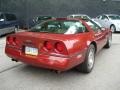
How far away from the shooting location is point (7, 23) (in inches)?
486

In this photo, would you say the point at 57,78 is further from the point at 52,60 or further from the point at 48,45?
the point at 48,45

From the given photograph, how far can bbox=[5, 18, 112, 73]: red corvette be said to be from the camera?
4453mm

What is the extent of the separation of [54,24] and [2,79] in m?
1.89

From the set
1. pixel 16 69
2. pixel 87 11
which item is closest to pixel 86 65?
pixel 16 69

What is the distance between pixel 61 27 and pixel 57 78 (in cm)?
128

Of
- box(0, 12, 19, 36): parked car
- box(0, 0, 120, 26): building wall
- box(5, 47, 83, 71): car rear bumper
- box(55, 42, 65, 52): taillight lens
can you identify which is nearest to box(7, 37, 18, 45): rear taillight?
box(5, 47, 83, 71): car rear bumper

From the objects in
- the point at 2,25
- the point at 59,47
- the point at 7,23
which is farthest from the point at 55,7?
the point at 59,47

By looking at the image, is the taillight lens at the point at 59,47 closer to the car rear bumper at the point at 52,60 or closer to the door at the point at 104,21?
the car rear bumper at the point at 52,60

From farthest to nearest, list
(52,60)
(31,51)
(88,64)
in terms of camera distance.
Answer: (88,64) < (31,51) < (52,60)

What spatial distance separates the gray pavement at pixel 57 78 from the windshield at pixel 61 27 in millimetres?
996

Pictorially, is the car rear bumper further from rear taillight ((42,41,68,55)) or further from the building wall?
the building wall

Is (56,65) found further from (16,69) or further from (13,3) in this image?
(13,3)

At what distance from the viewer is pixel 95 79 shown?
16.2 ft

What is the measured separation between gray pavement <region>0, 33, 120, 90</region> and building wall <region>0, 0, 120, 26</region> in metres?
11.1
